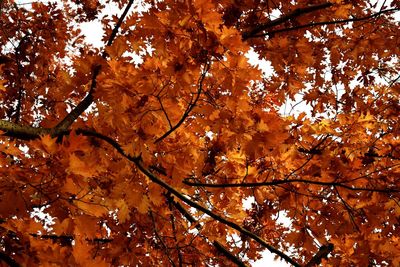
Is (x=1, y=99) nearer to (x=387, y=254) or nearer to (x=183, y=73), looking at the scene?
(x=183, y=73)

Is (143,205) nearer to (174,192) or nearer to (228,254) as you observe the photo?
(174,192)

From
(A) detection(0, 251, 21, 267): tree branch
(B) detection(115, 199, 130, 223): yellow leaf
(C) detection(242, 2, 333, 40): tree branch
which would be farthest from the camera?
(C) detection(242, 2, 333, 40): tree branch

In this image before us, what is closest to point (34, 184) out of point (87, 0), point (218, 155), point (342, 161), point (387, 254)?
point (218, 155)

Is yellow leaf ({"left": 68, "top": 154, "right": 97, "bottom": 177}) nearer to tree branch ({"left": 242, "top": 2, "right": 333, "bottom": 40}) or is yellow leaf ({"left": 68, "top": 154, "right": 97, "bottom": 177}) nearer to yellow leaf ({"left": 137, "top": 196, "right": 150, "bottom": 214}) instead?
yellow leaf ({"left": 137, "top": 196, "right": 150, "bottom": 214})

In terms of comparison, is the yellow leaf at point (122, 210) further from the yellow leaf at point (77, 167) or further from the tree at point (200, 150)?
the yellow leaf at point (77, 167)

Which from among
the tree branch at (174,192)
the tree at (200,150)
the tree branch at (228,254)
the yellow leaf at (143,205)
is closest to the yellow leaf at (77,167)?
the tree at (200,150)

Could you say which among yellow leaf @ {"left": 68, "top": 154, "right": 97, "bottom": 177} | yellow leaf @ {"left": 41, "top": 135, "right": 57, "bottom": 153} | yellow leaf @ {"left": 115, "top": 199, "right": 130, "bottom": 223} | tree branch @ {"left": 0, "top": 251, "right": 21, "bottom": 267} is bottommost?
tree branch @ {"left": 0, "top": 251, "right": 21, "bottom": 267}

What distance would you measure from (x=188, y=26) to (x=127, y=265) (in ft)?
6.73

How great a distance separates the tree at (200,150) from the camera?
1.70 m

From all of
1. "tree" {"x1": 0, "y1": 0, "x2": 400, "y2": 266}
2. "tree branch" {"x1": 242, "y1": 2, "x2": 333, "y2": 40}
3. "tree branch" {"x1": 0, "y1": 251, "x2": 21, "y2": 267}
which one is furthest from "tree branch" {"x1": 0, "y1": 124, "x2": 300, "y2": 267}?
"tree branch" {"x1": 242, "y1": 2, "x2": 333, "y2": 40}

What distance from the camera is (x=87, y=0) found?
525 centimetres

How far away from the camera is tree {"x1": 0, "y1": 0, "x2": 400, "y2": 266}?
67.1 inches

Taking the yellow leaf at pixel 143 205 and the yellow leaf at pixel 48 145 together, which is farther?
the yellow leaf at pixel 143 205

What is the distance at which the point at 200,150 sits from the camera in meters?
2.63
